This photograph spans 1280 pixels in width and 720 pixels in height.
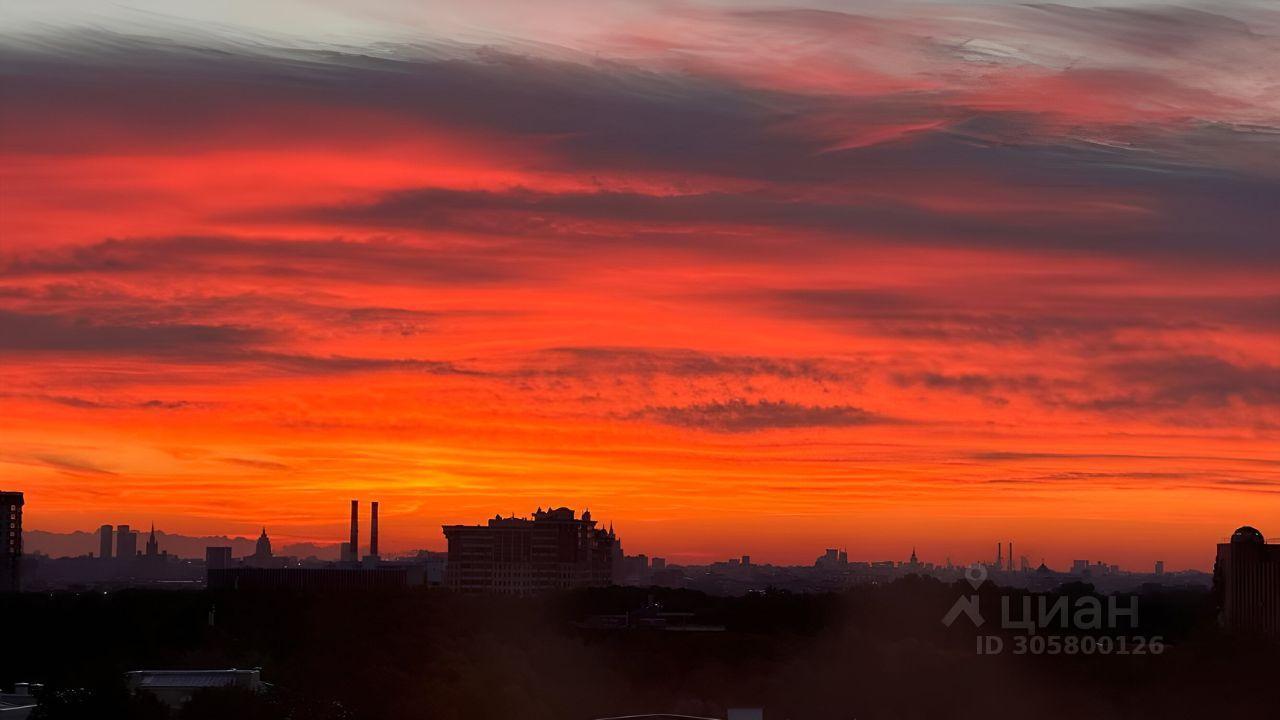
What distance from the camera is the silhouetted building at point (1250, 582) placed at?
9194 centimetres

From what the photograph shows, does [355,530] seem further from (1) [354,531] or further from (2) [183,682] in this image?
(2) [183,682]

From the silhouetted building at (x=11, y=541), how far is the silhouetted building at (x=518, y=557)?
38685 mm

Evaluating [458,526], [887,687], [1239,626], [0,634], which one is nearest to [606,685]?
[887,687]

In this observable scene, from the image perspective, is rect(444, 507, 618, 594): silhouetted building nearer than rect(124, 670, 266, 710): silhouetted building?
No

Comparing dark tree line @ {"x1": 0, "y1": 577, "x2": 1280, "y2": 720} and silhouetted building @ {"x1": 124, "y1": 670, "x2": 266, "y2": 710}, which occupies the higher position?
silhouetted building @ {"x1": 124, "y1": 670, "x2": 266, "y2": 710}

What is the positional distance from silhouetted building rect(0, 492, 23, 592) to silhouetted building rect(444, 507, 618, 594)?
3869 centimetres

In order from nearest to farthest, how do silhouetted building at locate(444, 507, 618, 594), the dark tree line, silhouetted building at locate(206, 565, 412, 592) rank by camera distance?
the dark tree line, silhouetted building at locate(206, 565, 412, 592), silhouetted building at locate(444, 507, 618, 594)

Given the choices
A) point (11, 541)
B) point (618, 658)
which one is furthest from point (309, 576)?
point (618, 658)

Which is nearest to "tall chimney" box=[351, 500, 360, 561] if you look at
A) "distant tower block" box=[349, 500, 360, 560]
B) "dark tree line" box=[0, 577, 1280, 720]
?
"distant tower block" box=[349, 500, 360, 560]

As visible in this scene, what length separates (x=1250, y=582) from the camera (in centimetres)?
9512

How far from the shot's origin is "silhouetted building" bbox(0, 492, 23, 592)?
5891 inches

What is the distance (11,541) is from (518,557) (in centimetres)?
4540

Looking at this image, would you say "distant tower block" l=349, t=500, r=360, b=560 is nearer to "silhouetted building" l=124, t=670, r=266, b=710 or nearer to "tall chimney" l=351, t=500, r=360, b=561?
"tall chimney" l=351, t=500, r=360, b=561

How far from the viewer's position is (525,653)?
75.9 metres
